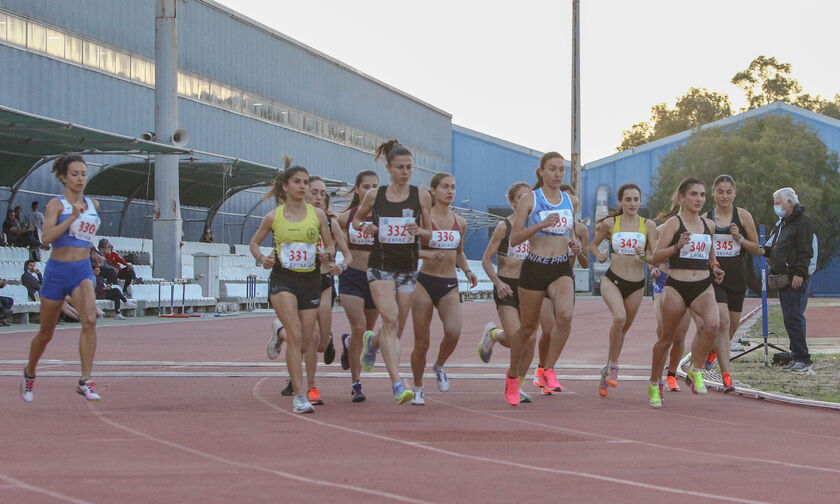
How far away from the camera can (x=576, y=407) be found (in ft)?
35.7

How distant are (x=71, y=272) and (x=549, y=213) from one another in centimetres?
421

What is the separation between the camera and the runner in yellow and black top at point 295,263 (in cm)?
1026

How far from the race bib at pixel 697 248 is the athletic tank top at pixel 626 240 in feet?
2.85

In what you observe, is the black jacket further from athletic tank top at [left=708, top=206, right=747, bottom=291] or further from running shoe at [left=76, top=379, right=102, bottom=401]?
running shoe at [left=76, top=379, right=102, bottom=401]

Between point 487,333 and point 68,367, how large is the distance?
Answer: 546 centimetres

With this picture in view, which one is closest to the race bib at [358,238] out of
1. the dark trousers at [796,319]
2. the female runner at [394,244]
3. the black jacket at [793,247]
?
the female runner at [394,244]

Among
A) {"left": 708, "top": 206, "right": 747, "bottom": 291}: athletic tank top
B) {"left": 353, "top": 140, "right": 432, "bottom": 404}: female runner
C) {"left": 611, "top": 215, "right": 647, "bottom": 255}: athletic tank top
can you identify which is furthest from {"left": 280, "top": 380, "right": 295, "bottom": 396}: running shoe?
{"left": 708, "top": 206, "right": 747, "bottom": 291}: athletic tank top

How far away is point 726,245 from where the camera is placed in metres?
12.7

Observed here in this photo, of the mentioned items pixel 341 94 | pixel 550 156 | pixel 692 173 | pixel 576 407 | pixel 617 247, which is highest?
pixel 341 94

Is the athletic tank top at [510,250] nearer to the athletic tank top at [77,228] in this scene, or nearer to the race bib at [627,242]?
the race bib at [627,242]

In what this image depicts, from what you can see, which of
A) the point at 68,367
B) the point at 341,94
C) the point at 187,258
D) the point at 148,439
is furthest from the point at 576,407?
the point at 341,94

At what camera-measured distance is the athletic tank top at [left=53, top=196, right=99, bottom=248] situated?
10727mm

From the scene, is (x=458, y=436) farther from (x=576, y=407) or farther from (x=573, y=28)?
(x=573, y=28)

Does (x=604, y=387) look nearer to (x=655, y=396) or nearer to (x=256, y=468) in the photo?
(x=655, y=396)
